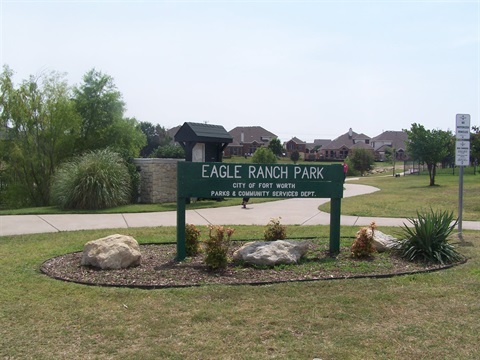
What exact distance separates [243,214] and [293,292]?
7.73m

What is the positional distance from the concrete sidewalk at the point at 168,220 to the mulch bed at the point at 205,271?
3.71 metres

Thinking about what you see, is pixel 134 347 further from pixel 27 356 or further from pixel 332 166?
pixel 332 166

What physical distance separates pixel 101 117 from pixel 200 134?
7.09m

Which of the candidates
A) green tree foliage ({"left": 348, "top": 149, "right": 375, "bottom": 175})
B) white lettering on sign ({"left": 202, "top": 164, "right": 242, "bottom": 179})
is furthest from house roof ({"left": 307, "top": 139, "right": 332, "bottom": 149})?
white lettering on sign ({"left": 202, "top": 164, "right": 242, "bottom": 179})

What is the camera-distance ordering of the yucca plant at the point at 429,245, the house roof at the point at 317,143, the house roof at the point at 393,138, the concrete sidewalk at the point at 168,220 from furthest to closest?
the house roof at the point at 317,143
the house roof at the point at 393,138
the concrete sidewalk at the point at 168,220
the yucca plant at the point at 429,245

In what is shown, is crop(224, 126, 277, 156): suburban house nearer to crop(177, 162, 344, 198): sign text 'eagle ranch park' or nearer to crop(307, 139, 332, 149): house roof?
crop(307, 139, 332, 149): house roof

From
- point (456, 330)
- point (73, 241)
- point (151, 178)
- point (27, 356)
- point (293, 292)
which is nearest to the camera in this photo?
point (27, 356)

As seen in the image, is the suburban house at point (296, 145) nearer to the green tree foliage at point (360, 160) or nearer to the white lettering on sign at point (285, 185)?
the green tree foliage at point (360, 160)

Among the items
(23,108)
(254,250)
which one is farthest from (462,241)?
(23,108)

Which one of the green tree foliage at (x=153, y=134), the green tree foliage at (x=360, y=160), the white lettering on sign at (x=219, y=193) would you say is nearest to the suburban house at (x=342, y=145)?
the green tree foliage at (x=153, y=134)

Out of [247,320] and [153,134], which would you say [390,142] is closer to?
[153,134]

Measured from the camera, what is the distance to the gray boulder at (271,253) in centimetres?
677

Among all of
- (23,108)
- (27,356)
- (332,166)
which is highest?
(23,108)

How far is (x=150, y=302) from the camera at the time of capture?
17.0 ft
